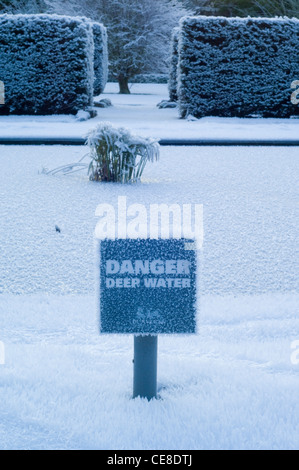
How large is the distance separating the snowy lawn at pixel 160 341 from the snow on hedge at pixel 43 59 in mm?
7567

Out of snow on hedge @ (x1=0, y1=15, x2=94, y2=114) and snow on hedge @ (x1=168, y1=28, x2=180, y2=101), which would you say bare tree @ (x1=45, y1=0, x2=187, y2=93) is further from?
snow on hedge @ (x1=0, y1=15, x2=94, y2=114)

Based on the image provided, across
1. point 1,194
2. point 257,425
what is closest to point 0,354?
point 257,425

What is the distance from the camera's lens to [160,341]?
2.19m

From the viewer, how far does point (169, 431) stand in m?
1.44

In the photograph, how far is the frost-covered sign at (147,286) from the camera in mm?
1291

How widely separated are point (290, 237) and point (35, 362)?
2281 mm

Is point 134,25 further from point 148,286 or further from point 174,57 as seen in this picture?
point 148,286

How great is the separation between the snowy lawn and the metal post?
0.04 m

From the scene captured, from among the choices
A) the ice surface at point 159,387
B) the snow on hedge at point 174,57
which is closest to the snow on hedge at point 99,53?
the snow on hedge at point 174,57

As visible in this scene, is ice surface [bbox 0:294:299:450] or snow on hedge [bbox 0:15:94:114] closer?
ice surface [bbox 0:294:299:450]

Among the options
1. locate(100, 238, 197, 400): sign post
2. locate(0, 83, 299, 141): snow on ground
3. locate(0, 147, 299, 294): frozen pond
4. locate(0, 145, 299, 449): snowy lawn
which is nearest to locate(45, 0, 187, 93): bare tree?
locate(0, 83, 299, 141): snow on ground

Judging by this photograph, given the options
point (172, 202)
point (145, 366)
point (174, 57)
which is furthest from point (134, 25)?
point (145, 366)

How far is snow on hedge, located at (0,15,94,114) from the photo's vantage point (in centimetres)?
1198
